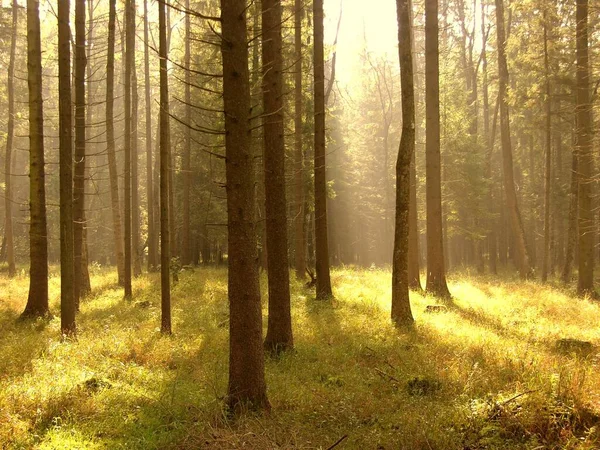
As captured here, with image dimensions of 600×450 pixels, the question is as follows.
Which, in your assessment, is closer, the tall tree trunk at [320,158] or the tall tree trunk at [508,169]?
the tall tree trunk at [320,158]

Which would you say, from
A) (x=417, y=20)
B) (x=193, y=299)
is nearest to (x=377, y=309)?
(x=193, y=299)

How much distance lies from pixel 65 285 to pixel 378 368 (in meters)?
6.81

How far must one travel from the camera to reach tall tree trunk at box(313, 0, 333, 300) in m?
13.5

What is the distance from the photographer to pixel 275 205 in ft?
28.2

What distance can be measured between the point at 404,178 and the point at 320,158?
11.0ft

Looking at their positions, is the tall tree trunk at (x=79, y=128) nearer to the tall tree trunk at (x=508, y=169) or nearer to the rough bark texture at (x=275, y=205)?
the rough bark texture at (x=275, y=205)

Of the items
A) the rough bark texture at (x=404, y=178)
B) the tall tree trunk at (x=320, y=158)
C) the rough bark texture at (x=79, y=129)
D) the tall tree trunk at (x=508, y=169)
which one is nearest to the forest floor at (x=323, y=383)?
the rough bark texture at (x=404, y=178)

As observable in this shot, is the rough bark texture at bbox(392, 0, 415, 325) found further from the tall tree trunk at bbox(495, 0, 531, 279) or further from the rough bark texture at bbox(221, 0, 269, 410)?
the tall tree trunk at bbox(495, 0, 531, 279)

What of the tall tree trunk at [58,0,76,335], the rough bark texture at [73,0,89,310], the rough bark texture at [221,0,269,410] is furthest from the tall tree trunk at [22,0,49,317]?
the rough bark texture at [221,0,269,410]

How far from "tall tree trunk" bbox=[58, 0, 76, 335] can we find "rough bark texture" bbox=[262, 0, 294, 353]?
4481 mm

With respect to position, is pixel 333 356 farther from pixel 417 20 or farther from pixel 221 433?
pixel 417 20

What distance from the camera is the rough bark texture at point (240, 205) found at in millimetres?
5477

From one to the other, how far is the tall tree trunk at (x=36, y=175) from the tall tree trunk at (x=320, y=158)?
24.5ft

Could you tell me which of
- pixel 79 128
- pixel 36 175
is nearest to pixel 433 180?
pixel 79 128
